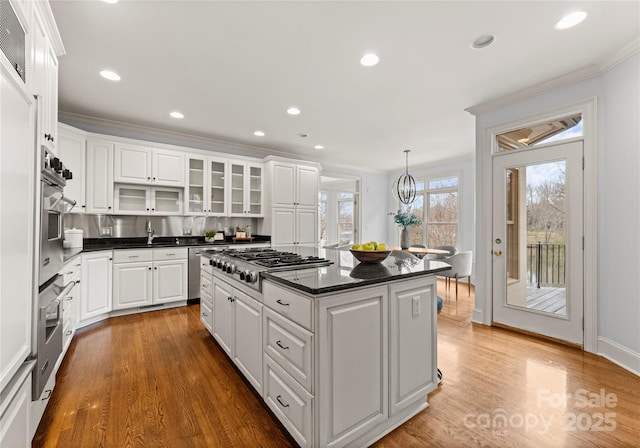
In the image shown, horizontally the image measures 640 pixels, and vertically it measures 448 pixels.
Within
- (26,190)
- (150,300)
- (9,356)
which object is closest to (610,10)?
(26,190)

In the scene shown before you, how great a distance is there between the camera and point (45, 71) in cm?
180

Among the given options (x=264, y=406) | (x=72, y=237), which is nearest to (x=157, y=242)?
(x=72, y=237)

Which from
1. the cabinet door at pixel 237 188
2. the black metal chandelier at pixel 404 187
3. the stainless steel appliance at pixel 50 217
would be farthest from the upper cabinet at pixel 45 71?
the black metal chandelier at pixel 404 187

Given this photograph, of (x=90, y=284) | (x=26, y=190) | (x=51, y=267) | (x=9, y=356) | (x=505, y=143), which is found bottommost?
(x=90, y=284)

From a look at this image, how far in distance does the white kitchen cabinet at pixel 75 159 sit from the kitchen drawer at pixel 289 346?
10.9ft

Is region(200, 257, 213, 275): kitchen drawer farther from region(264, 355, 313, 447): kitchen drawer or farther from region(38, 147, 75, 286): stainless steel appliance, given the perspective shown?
region(264, 355, 313, 447): kitchen drawer

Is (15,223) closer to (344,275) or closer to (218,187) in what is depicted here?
(344,275)

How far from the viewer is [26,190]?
1.21 metres

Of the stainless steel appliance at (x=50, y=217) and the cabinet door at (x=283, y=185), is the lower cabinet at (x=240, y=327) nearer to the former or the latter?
the stainless steel appliance at (x=50, y=217)

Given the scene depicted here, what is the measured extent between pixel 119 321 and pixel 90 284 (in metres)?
0.57

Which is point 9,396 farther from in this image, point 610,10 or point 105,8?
point 610,10

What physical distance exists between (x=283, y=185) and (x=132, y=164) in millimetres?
2329

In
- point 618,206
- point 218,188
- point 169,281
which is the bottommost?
point 169,281

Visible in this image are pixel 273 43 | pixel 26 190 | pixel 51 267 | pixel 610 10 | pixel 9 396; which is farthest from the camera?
pixel 273 43
